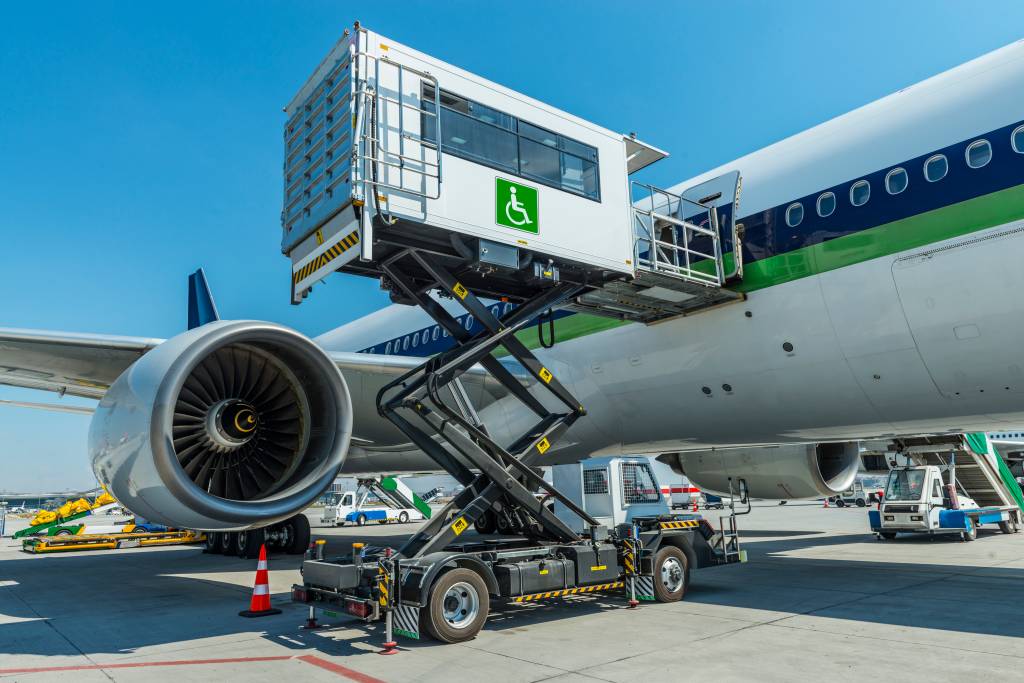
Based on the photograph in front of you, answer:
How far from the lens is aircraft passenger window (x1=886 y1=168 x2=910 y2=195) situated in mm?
6307

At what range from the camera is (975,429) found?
23.6 feet

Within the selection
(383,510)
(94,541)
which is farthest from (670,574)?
(383,510)

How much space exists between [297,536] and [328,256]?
33.6 feet

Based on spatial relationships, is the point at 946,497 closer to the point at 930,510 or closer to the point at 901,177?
the point at 930,510

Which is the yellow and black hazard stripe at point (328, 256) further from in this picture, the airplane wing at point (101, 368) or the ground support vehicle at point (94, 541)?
the ground support vehicle at point (94, 541)

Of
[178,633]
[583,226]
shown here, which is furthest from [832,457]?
[178,633]

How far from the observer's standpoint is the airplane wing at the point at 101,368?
7520 millimetres

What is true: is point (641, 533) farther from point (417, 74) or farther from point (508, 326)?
point (417, 74)

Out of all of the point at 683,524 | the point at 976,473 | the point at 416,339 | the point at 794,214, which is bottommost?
the point at 683,524

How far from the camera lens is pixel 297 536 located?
48.5 feet

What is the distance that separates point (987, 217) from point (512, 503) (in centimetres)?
481

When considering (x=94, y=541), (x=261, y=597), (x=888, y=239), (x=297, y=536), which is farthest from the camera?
(x=94, y=541)

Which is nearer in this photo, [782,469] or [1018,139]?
[1018,139]

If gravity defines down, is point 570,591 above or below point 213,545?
below
